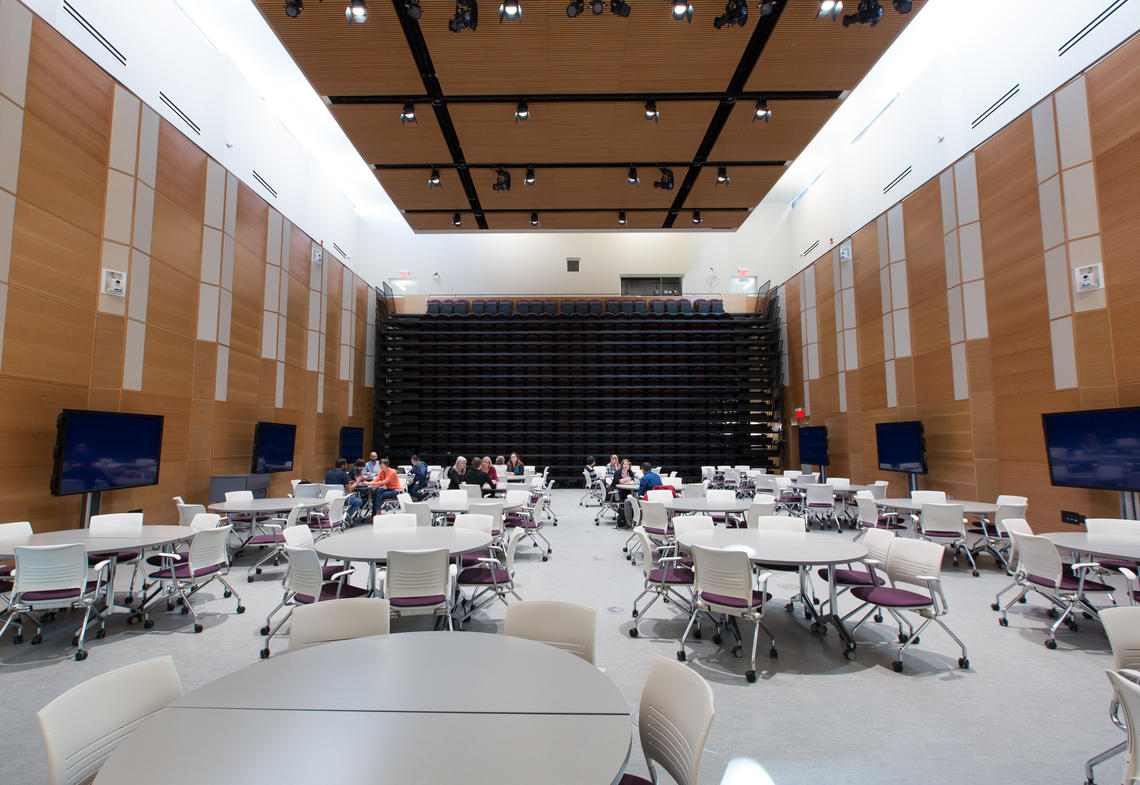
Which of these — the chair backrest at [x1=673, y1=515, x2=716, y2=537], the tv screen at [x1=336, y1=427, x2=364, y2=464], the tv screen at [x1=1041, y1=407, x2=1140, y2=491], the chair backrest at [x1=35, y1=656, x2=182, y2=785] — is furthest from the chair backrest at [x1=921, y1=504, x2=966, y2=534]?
the tv screen at [x1=336, y1=427, x2=364, y2=464]

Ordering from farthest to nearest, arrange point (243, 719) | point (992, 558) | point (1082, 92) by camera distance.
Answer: point (992, 558) < point (1082, 92) < point (243, 719)

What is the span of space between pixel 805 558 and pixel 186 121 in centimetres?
1074

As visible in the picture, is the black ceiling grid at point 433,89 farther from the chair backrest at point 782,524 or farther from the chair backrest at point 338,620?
the chair backrest at point 782,524

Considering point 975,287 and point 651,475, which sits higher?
point 975,287

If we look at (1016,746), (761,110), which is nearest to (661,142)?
(761,110)

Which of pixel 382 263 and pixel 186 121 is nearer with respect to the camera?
pixel 186 121

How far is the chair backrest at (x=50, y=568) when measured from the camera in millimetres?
3732

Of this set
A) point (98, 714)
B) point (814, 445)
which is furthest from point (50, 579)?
point (814, 445)

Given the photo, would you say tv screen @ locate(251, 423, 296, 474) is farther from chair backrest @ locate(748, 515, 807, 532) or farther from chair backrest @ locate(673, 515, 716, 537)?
chair backrest @ locate(748, 515, 807, 532)

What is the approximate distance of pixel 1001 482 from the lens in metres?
7.84

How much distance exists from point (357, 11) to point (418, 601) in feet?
20.0

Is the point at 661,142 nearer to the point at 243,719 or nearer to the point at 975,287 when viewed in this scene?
the point at 975,287

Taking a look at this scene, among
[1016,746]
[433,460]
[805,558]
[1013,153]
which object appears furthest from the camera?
[433,460]

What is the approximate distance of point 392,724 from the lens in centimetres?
151
